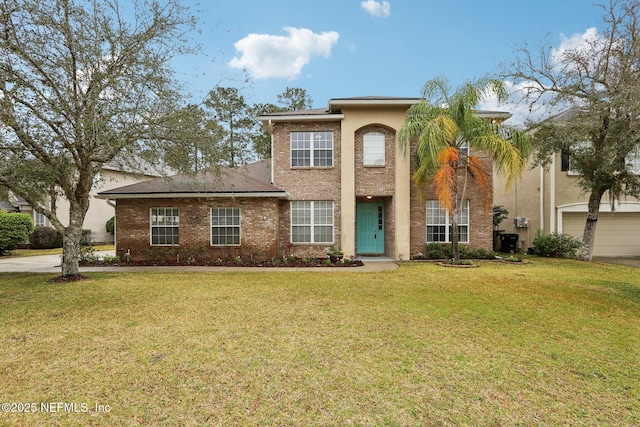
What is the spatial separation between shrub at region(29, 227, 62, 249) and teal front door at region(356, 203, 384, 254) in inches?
788

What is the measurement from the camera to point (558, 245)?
14539 millimetres

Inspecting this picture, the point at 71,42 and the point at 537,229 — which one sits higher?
the point at 71,42

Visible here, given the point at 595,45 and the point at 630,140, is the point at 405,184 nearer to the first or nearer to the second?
the point at 630,140

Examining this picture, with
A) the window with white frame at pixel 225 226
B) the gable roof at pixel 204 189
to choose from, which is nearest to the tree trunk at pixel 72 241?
the gable roof at pixel 204 189

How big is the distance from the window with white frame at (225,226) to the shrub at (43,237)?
14.7 m

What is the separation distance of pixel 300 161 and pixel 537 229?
1248cm

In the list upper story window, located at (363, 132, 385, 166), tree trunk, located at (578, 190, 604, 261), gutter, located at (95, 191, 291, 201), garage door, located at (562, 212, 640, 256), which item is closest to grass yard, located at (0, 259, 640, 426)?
gutter, located at (95, 191, 291, 201)

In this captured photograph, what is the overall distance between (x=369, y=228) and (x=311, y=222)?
311cm

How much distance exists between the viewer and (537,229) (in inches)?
640

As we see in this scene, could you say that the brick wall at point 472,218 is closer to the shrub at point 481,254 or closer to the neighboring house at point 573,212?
the shrub at point 481,254

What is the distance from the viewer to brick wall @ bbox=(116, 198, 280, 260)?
13430 millimetres

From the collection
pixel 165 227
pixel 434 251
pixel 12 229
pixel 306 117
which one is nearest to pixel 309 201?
pixel 306 117

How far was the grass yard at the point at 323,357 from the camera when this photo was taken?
299 centimetres

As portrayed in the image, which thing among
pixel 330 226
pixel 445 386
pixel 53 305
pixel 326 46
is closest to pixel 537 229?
pixel 330 226
